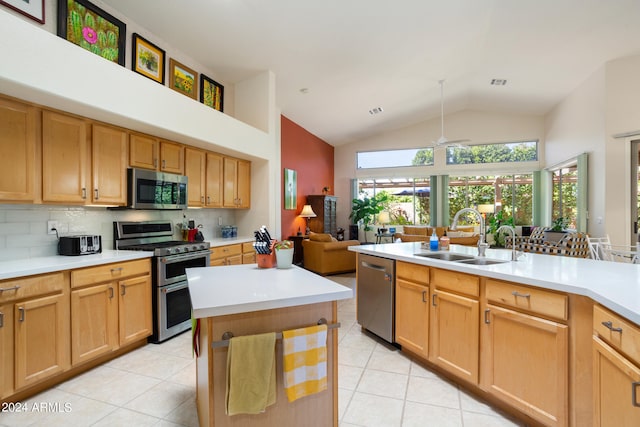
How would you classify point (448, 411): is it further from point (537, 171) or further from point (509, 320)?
point (537, 171)

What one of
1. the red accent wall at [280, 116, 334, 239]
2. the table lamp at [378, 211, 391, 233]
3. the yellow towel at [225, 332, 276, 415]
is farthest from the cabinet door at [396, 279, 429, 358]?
the table lamp at [378, 211, 391, 233]

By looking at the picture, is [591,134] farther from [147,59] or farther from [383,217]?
[147,59]

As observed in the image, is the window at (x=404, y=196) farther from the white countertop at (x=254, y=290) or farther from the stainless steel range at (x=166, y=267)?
the white countertop at (x=254, y=290)

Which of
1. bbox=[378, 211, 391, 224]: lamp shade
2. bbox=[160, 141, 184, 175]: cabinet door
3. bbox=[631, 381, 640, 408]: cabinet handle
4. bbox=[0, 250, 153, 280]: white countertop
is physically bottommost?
bbox=[631, 381, 640, 408]: cabinet handle

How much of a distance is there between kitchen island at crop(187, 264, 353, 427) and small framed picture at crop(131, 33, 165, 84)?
9.21 feet

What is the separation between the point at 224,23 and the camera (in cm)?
334

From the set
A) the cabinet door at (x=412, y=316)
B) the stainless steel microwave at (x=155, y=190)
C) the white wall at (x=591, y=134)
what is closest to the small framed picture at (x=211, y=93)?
the stainless steel microwave at (x=155, y=190)

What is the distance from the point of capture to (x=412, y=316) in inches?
97.6

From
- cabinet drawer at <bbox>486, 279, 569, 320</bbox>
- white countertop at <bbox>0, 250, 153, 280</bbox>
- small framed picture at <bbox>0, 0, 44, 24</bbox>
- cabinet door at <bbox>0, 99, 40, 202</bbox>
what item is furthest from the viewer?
small framed picture at <bbox>0, 0, 44, 24</bbox>

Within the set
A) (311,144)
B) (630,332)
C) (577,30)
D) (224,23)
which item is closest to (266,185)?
(224,23)

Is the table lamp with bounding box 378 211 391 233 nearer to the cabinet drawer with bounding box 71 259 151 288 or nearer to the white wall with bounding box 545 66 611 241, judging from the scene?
the white wall with bounding box 545 66 611 241

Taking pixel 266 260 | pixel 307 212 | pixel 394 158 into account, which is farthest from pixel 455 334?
pixel 394 158

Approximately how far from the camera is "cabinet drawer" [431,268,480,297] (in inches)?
77.7

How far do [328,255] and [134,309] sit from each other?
347 cm
